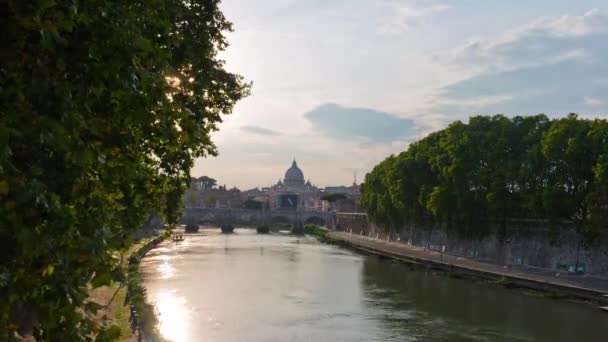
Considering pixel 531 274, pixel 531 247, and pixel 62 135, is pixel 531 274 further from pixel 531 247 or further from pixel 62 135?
pixel 62 135

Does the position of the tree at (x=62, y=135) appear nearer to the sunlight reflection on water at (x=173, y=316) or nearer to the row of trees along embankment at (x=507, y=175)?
the sunlight reflection on water at (x=173, y=316)

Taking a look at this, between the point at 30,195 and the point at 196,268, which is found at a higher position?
the point at 30,195

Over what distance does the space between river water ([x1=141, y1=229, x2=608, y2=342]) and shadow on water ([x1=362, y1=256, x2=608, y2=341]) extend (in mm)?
51

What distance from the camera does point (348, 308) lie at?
37.3 m

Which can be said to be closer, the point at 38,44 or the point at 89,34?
the point at 38,44

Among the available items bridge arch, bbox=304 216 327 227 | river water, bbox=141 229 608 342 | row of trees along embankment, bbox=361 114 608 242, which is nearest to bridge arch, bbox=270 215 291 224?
bridge arch, bbox=304 216 327 227

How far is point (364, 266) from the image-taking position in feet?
207

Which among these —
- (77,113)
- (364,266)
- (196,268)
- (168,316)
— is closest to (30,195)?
(77,113)

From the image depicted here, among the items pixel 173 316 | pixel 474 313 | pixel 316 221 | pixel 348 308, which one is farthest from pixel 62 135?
pixel 316 221

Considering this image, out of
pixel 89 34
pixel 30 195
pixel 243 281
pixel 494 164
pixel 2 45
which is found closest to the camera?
pixel 30 195

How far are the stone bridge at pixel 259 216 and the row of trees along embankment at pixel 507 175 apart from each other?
9133cm

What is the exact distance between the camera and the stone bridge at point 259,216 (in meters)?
165

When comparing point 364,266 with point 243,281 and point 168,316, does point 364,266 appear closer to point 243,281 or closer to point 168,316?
point 243,281

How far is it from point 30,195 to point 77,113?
3.62 feet
